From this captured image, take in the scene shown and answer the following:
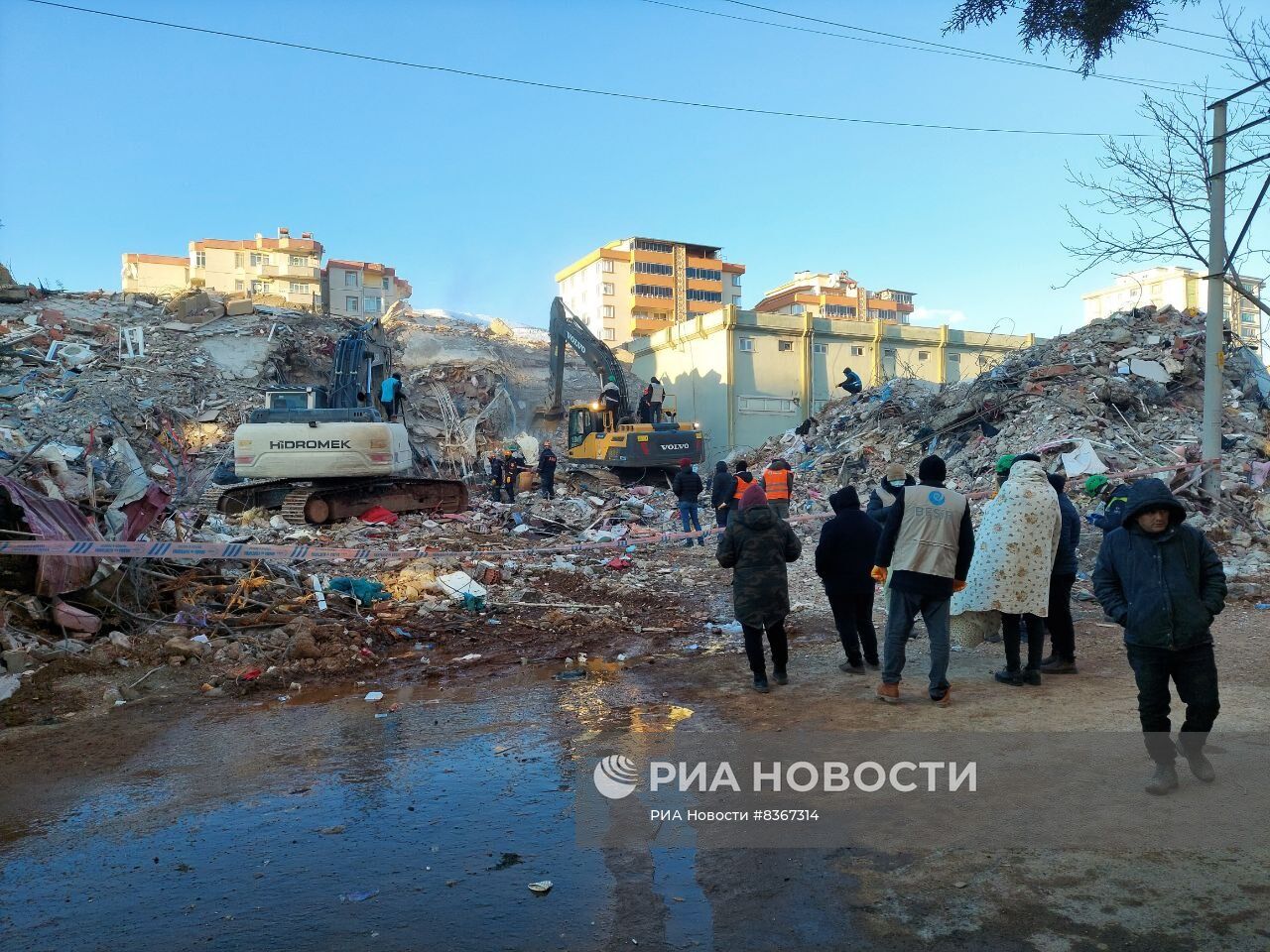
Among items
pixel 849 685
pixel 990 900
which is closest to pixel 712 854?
pixel 990 900

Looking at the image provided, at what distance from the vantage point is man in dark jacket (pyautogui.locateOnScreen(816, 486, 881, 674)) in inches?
244

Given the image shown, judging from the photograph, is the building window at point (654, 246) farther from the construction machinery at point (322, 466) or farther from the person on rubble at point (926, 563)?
the person on rubble at point (926, 563)

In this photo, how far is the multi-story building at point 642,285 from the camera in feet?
252

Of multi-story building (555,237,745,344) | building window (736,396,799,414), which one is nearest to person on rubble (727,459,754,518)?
building window (736,396,799,414)

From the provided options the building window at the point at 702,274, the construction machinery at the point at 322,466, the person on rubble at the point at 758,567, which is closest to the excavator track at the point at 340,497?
the construction machinery at the point at 322,466

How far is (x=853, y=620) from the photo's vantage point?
6402mm

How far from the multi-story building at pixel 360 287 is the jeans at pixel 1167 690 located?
81848mm

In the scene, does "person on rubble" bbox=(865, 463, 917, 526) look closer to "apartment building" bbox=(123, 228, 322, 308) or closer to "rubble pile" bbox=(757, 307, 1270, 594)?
"rubble pile" bbox=(757, 307, 1270, 594)

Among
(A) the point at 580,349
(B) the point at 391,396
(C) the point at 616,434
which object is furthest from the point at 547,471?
(A) the point at 580,349

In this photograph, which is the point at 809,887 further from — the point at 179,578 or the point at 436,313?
the point at 436,313

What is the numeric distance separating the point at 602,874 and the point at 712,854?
1.50ft

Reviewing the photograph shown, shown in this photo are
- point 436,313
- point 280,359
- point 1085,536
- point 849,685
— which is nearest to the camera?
point 849,685

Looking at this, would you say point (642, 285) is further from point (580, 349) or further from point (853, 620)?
point (853, 620)

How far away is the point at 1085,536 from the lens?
35.3 ft
